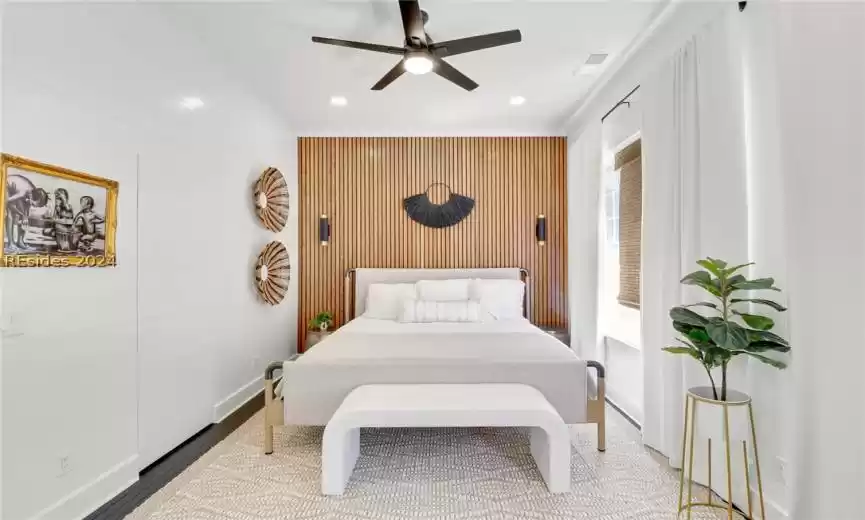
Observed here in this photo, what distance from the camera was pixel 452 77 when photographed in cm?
275

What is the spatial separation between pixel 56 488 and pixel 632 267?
3961 millimetres

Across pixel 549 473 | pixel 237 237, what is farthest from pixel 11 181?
pixel 549 473

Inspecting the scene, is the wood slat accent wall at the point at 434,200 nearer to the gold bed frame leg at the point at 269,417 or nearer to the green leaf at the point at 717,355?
the gold bed frame leg at the point at 269,417

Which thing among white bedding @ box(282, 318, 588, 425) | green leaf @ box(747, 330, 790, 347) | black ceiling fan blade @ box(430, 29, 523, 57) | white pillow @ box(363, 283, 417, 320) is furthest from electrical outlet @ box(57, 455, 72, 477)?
green leaf @ box(747, 330, 790, 347)

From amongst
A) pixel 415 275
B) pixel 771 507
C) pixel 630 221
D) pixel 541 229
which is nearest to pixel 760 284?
pixel 771 507

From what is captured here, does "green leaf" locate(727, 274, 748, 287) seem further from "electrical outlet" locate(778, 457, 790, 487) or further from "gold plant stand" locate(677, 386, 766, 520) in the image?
"electrical outlet" locate(778, 457, 790, 487)

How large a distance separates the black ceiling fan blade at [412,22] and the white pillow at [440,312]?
241 cm

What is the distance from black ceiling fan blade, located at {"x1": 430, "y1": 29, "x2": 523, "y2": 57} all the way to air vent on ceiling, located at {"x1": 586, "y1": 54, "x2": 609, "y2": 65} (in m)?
1.10

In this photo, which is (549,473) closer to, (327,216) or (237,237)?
(237,237)

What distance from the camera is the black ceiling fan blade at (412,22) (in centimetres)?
208

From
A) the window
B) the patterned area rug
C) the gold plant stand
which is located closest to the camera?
the gold plant stand

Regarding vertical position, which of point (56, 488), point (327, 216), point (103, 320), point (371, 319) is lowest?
point (56, 488)

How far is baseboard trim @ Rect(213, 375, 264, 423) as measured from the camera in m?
3.18

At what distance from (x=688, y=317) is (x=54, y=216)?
9.81 ft
